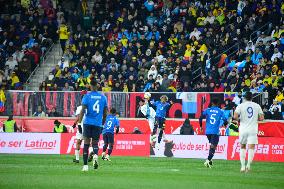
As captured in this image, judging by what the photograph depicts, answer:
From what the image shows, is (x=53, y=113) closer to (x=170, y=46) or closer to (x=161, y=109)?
(x=161, y=109)

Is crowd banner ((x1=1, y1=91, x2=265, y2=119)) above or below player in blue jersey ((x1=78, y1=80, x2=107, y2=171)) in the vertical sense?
above

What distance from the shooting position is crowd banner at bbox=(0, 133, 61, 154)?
Answer: 34750mm

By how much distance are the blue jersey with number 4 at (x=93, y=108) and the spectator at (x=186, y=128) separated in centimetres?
1407

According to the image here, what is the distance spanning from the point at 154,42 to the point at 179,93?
617cm

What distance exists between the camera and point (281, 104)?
34.5 meters

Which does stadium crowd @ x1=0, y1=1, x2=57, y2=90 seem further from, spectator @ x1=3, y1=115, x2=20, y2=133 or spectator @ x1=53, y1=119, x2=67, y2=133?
spectator @ x1=53, y1=119, x2=67, y2=133

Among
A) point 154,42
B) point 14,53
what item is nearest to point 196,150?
point 154,42

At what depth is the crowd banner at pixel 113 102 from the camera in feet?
120

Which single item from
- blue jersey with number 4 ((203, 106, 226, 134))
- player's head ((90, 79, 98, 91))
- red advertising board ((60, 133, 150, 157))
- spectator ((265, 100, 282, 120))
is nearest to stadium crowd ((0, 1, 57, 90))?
red advertising board ((60, 133, 150, 157))

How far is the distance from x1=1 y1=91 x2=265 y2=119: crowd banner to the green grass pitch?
974 centimetres

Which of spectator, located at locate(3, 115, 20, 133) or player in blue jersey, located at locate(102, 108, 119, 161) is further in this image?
spectator, located at locate(3, 115, 20, 133)

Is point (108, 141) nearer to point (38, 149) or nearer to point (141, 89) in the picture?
point (38, 149)

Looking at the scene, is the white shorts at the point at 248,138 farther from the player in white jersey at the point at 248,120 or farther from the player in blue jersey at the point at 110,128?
the player in blue jersey at the point at 110,128

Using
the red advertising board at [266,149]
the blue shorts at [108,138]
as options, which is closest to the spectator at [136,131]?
the red advertising board at [266,149]
